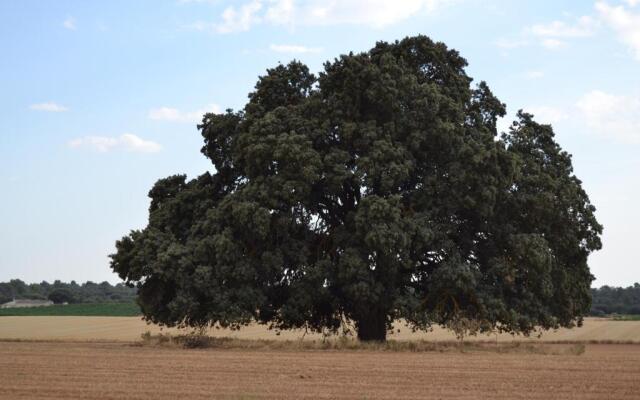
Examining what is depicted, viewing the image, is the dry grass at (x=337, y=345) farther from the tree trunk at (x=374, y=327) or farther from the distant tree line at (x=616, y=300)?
the distant tree line at (x=616, y=300)

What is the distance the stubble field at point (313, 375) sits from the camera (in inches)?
675

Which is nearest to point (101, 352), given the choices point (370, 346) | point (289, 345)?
point (289, 345)

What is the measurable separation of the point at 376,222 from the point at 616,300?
10724cm

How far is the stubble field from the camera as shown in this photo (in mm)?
17156

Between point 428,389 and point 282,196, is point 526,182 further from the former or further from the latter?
point 428,389

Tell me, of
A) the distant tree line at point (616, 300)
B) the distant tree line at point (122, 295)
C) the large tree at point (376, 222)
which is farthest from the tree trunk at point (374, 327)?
the distant tree line at point (616, 300)

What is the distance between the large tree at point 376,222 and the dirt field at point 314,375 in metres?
3.58

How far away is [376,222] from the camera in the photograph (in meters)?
30.6

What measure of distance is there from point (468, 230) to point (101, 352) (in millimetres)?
15824

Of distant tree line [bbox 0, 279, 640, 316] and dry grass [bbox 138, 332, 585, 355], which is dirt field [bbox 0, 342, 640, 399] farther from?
distant tree line [bbox 0, 279, 640, 316]

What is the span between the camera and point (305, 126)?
110 ft

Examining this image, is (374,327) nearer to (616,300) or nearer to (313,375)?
(313,375)

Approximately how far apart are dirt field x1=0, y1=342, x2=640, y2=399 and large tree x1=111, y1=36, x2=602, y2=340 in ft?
11.7

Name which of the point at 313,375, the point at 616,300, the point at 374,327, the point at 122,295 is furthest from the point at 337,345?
the point at 122,295
